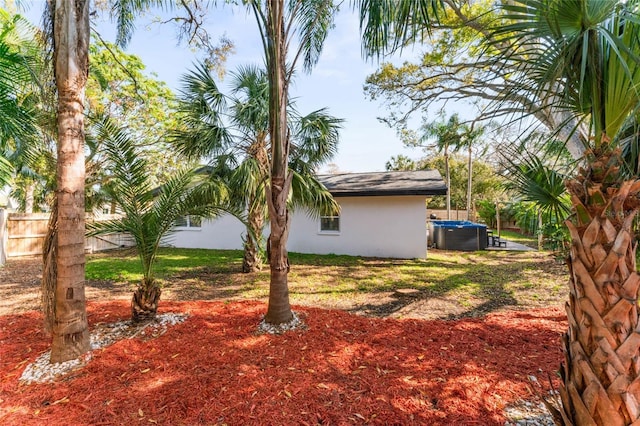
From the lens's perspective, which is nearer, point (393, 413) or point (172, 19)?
point (393, 413)

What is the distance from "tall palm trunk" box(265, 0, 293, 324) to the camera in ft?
13.5

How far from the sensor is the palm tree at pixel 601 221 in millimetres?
1638

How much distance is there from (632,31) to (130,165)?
5300mm

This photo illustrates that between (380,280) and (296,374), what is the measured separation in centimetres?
500

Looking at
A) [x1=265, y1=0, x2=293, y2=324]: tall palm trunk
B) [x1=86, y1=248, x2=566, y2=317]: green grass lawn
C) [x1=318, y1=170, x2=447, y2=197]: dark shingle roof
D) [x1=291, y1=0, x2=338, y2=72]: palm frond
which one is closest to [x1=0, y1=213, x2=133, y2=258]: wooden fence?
[x1=86, y1=248, x2=566, y2=317]: green grass lawn

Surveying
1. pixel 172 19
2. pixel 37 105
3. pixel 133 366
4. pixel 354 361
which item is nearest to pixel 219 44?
pixel 172 19

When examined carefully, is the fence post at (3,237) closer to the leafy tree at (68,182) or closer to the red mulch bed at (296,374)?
the red mulch bed at (296,374)

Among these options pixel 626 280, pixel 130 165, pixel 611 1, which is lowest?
pixel 626 280

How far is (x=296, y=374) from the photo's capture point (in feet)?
10.0

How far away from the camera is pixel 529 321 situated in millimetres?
4594

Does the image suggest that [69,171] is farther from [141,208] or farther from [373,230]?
[373,230]

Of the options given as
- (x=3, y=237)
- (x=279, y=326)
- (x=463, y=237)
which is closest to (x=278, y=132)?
(x=279, y=326)

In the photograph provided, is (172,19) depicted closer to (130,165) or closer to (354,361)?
(130,165)

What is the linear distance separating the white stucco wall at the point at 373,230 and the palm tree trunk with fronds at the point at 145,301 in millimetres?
8148
